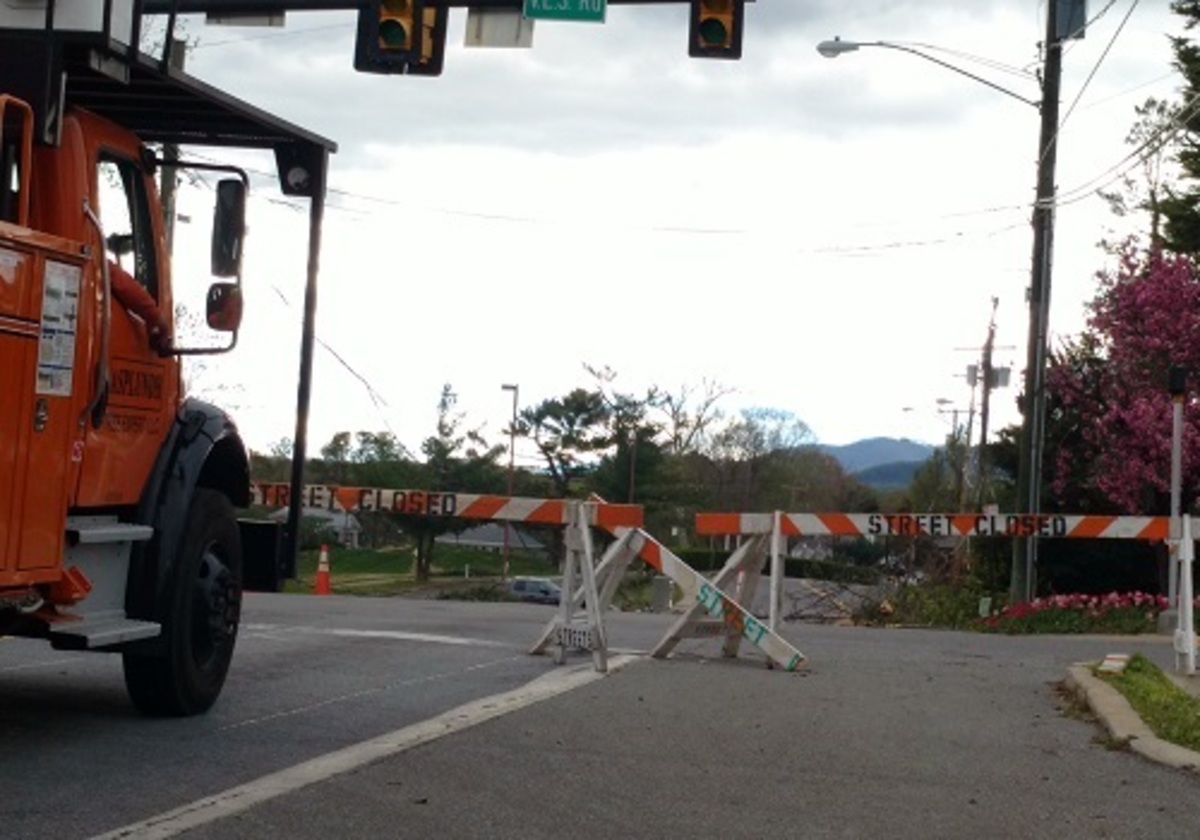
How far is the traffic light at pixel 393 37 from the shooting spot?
53.9ft

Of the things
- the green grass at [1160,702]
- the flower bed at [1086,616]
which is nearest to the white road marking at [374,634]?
the green grass at [1160,702]

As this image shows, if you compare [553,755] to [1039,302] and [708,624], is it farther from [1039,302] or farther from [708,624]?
[1039,302]

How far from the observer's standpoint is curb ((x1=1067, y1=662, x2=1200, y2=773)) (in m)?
8.60

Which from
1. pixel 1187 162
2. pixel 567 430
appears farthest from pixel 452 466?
pixel 1187 162

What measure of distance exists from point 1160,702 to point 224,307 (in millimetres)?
6160

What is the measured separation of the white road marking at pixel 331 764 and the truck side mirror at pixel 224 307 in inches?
82.7

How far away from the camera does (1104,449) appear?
1272 inches

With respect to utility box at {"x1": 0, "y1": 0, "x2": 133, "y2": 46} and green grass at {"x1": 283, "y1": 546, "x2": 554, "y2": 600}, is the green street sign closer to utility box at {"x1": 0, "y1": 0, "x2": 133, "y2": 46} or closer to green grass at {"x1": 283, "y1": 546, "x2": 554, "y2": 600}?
utility box at {"x1": 0, "y1": 0, "x2": 133, "y2": 46}

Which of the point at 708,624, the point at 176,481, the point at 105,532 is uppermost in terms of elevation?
the point at 176,481

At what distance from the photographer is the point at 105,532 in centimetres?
785

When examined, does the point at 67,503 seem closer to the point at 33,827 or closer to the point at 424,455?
the point at 33,827

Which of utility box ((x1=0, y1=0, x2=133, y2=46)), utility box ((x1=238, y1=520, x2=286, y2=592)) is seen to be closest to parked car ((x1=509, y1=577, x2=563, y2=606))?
utility box ((x1=238, y1=520, x2=286, y2=592))

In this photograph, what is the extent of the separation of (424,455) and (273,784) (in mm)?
41608

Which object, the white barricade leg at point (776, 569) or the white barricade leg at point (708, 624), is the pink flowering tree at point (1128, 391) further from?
the white barricade leg at point (708, 624)
